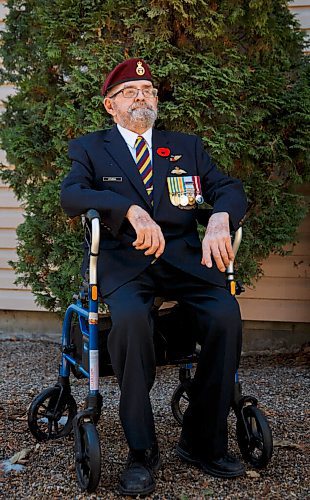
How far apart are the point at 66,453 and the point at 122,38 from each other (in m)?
2.37

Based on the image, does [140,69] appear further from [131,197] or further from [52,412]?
[52,412]

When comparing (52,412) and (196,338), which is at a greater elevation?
(196,338)

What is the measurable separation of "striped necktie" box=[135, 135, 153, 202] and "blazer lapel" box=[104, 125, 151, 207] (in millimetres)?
36

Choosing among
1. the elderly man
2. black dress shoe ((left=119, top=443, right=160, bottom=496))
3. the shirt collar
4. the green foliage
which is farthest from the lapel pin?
black dress shoe ((left=119, top=443, right=160, bottom=496))

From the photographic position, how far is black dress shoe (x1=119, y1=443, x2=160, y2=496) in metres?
2.64

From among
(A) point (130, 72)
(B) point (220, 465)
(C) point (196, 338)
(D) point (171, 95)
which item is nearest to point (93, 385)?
(C) point (196, 338)

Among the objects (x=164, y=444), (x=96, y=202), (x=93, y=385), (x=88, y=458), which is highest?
(x=96, y=202)

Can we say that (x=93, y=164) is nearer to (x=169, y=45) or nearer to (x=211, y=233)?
(x=211, y=233)

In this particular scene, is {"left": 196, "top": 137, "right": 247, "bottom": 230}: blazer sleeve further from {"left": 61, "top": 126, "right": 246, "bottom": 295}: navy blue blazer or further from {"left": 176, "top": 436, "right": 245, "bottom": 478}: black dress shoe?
{"left": 176, "top": 436, "right": 245, "bottom": 478}: black dress shoe

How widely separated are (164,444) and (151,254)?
0.97 m

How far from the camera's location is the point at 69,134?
4.26m

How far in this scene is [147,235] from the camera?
272 centimetres

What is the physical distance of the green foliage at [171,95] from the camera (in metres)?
4.05

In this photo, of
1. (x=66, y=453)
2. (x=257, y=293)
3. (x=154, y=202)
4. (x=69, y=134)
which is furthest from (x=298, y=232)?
(x=66, y=453)
